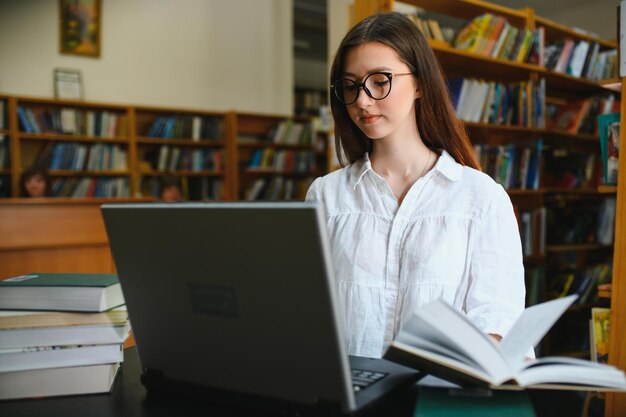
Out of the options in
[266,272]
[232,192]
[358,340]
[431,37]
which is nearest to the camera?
[266,272]

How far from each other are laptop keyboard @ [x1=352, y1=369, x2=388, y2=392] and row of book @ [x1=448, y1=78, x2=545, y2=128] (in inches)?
104

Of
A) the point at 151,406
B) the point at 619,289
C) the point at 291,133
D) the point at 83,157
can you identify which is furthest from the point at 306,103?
the point at 151,406

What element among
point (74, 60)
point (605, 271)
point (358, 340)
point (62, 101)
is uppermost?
point (74, 60)

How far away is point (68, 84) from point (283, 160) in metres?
2.24

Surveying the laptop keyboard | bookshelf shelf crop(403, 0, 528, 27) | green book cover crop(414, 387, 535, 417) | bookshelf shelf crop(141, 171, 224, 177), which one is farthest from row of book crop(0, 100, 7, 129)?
green book cover crop(414, 387, 535, 417)

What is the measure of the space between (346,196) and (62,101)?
4.64 meters

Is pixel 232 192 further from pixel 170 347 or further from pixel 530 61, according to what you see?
pixel 170 347

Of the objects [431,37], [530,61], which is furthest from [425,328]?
[530,61]

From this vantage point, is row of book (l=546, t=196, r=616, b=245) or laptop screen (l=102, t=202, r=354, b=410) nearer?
laptop screen (l=102, t=202, r=354, b=410)

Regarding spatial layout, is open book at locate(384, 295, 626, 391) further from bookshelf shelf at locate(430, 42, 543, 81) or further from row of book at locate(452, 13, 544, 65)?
row of book at locate(452, 13, 544, 65)

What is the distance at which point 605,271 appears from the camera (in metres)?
3.71

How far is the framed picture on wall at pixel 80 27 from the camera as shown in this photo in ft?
18.1

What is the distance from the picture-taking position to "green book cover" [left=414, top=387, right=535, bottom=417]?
2.19ft

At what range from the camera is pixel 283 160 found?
6.41 meters
